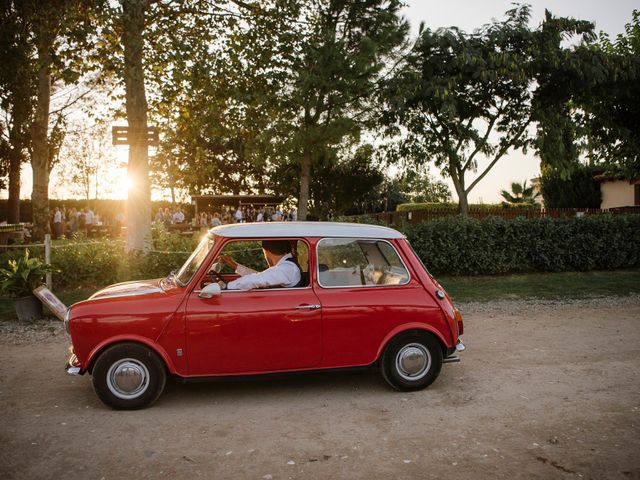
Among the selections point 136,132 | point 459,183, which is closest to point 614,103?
point 459,183

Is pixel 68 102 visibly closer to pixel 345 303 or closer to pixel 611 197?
pixel 345 303

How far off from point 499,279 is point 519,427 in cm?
977

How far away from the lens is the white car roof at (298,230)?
17.6 feet

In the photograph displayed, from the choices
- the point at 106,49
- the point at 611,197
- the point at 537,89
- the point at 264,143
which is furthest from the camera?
the point at 611,197

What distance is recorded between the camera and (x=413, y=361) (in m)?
5.52

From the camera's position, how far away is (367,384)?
231 inches

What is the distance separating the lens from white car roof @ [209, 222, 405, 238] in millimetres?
5371

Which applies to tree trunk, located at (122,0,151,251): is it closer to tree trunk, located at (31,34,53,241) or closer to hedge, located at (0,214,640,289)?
hedge, located at (0,214,640,289)

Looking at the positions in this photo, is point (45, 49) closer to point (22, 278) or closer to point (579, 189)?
point (22, 278)

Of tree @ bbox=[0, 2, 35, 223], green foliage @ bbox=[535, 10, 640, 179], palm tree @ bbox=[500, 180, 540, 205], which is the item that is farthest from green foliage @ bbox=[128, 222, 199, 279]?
palm tree @ bbox=[500, 180, 540, 205]

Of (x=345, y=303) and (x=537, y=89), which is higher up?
(x=537, y=89)

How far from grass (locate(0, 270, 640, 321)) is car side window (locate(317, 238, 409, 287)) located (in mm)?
5899

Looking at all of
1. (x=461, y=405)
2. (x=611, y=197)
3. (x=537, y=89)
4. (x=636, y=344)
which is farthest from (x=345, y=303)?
(x=611, y=197)

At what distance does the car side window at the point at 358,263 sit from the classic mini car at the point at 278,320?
1cm
